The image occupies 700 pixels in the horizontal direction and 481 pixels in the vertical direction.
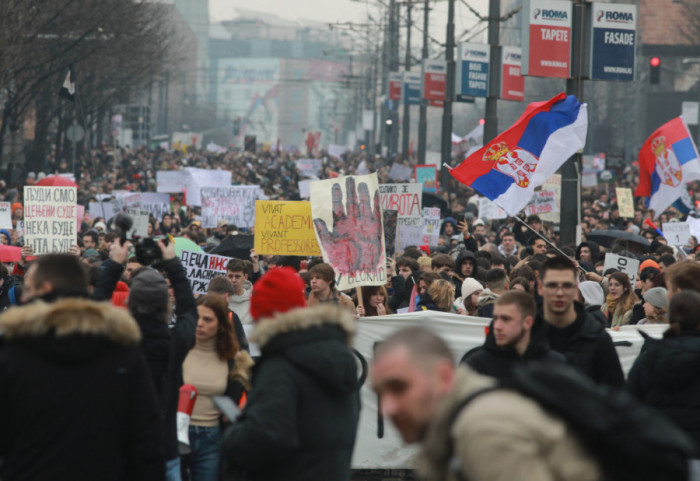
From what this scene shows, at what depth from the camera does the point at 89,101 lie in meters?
52.7

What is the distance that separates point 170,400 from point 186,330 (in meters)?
0.35

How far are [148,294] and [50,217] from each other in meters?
8.27

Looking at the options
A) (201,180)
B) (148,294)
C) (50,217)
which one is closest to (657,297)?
(148,294)

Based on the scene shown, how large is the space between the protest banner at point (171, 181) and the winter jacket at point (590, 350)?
64.8 feet

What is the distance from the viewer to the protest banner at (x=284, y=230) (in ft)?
37.1

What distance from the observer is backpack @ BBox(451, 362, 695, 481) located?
2514mm

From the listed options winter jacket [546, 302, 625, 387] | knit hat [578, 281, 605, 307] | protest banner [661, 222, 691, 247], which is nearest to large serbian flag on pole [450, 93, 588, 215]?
knit hat [578, 281, 605, 307]

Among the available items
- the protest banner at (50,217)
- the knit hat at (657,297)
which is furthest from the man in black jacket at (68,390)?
the protest banner at (50,217)

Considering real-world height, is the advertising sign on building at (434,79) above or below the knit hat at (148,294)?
above

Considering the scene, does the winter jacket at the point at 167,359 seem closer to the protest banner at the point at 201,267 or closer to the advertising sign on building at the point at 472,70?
the protest banner at the point at 201,267

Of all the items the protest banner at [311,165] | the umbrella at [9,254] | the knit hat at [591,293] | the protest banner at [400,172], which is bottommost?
the umbrella at [9,254]

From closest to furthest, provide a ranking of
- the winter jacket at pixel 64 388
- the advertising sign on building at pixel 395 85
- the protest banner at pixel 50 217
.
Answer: the winter jacket at pixel 64 388
the protest banner at pixel 50 217
the advertising sign on building at pixel 395 85

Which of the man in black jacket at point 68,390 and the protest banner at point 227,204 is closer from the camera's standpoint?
the man in black jacket at point 68,390

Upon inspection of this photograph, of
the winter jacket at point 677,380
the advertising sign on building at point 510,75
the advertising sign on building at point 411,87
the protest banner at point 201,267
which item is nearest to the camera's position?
the winter jacket at point 677,380
